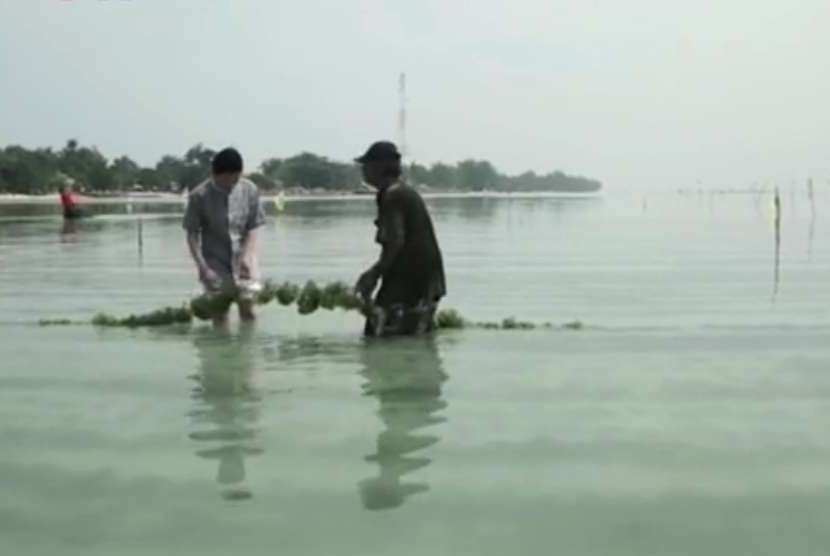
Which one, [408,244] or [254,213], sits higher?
[254,213]

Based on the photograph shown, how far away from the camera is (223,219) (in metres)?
9.62

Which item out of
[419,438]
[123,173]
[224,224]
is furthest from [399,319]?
[123,173]

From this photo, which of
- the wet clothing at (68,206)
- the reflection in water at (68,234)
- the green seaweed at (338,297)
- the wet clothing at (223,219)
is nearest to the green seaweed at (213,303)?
the wet clothing at (223,219)

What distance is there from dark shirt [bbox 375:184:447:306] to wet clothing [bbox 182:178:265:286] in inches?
53.3

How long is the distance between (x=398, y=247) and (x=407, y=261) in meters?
0.26

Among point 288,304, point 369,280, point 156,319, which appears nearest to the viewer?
point 369,280

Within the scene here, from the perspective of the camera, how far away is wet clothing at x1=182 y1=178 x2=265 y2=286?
9.58 metres

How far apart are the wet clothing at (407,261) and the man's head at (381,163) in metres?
0.08

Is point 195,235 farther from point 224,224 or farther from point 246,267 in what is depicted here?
point 246,267

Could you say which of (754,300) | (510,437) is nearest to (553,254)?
(754,300)

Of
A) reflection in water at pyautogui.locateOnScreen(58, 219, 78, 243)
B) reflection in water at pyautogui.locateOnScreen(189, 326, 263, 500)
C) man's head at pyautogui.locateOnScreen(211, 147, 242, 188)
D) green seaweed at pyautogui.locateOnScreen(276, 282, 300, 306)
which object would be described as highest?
man's head at pyautogui.locateOnScreen(211, 147, 242, 188)

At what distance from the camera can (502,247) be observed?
97.8 ft

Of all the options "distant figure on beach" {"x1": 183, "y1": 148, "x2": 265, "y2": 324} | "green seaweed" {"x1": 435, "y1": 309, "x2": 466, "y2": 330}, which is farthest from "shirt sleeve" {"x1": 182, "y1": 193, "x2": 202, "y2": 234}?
"green seaweed" {"x1": 435, "y1": 309, "x2": 466, "y2": 330}

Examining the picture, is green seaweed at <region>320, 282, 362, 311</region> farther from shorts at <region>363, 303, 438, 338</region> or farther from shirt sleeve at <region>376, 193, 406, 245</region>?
shirt sleeve at <region>376, 193, 406, 245</region>
